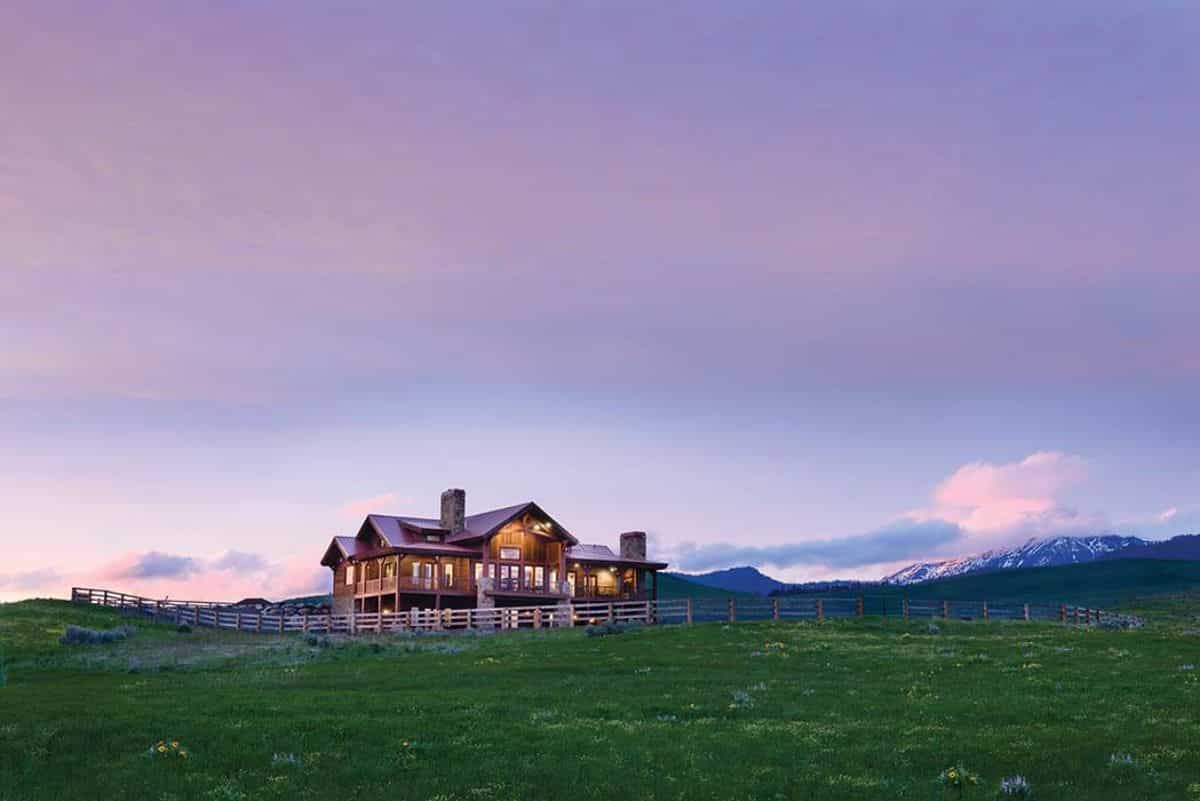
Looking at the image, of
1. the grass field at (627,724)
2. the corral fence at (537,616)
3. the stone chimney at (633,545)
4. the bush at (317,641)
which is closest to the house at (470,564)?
the stone chimney at (633,545)

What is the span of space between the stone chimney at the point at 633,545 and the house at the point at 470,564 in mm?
2103

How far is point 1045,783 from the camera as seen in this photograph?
18.9 m

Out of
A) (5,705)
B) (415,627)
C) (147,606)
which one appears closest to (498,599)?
(415,627)

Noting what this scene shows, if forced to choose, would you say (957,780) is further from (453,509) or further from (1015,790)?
(453,509)

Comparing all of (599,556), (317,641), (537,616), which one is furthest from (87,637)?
(599,556)

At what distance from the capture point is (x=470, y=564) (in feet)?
286

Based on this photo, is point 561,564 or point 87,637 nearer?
point 87,637

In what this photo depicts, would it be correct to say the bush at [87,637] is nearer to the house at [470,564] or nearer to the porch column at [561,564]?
the house at [470,564]

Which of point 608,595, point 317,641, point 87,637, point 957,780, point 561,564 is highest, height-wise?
point 561,564

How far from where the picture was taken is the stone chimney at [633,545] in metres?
98.6

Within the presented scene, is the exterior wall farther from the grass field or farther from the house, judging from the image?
the grass field

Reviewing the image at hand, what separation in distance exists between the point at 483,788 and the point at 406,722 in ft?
24.2

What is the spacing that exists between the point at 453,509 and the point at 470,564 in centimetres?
656

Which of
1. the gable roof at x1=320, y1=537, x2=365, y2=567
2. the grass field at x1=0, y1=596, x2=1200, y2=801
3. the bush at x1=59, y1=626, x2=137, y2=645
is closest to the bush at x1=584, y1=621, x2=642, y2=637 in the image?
the grass field at x1=0, y1=596, x2=1200, y2=801
